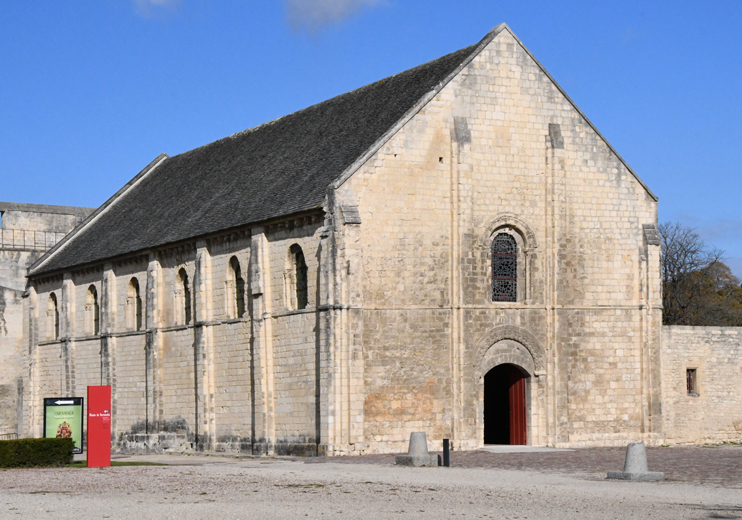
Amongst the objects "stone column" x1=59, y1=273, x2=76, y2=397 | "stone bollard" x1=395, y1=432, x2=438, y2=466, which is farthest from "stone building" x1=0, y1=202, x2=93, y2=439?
"stone bollard" x1=395, y1=432, x2=438, y2=466

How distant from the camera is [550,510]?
18406 mm

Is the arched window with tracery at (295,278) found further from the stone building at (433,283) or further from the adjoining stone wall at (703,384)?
the adjoining stone wall at (703,384)

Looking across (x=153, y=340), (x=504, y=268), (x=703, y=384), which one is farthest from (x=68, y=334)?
(x=703, y=384)

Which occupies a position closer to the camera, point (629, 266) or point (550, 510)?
point (550, 510)

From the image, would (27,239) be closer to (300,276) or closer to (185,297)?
(185,297)

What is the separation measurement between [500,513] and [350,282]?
1558 cm

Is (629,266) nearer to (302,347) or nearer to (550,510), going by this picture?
(302,347)

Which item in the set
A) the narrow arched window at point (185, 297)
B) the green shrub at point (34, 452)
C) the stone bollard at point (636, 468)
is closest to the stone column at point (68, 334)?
the narrow arched window at point (185, 297)

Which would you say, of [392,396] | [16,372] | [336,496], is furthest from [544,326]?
[16,372]

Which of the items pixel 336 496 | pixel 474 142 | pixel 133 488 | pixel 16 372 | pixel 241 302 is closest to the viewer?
pixel 336 496

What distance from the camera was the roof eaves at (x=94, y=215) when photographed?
52.3 metres

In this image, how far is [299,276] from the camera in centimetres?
3528

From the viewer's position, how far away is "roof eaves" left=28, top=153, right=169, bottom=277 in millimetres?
52281

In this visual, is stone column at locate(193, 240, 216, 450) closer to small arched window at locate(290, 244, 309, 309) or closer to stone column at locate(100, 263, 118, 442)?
small arched window at locate(290, 244, 309, 309)
